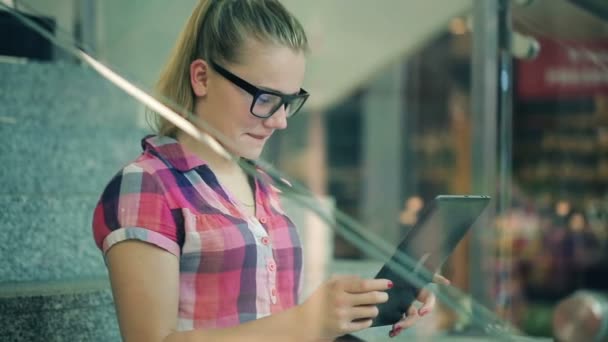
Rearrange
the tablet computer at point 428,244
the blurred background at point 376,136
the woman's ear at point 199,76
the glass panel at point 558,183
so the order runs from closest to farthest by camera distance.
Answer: the tablet computer at point 428,244 < the woman's ear at point 199,76 < the blurred background at point 376,136 < the glass panel at point 558,183

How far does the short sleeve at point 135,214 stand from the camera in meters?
1.20

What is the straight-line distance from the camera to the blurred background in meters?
1.86

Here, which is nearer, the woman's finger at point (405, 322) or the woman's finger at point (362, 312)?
the woman's finger at point (362, 312)

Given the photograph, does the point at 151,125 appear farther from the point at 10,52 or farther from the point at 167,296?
the point at 10,52

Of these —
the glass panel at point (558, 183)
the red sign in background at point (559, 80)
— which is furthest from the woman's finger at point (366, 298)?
the red sign in background at point (559, 80)

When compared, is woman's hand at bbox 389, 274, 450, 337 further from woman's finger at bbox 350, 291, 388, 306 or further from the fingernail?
woman's finger at bbox 350, 291, 388, 306

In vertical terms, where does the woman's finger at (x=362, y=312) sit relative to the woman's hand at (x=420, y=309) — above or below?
above

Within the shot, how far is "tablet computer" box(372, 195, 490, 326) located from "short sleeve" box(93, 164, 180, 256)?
0.29 meters

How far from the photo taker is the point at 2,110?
2.27 m

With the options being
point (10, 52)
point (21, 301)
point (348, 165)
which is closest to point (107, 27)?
point (10, 52)

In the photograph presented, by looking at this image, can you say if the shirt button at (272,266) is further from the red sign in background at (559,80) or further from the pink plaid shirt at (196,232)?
the red sign in background at (559,80)

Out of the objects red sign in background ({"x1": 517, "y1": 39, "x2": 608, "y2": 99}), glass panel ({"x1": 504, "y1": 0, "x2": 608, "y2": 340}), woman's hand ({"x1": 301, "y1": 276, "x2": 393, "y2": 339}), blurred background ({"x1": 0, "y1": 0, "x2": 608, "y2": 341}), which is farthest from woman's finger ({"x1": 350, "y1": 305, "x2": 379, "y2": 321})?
red sign in background ({"x1": 517, "y1": 39, "x2": 608, "y2": 99})

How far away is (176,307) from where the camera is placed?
1.21 metres

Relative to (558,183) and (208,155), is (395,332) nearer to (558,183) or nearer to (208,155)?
(208,155)
